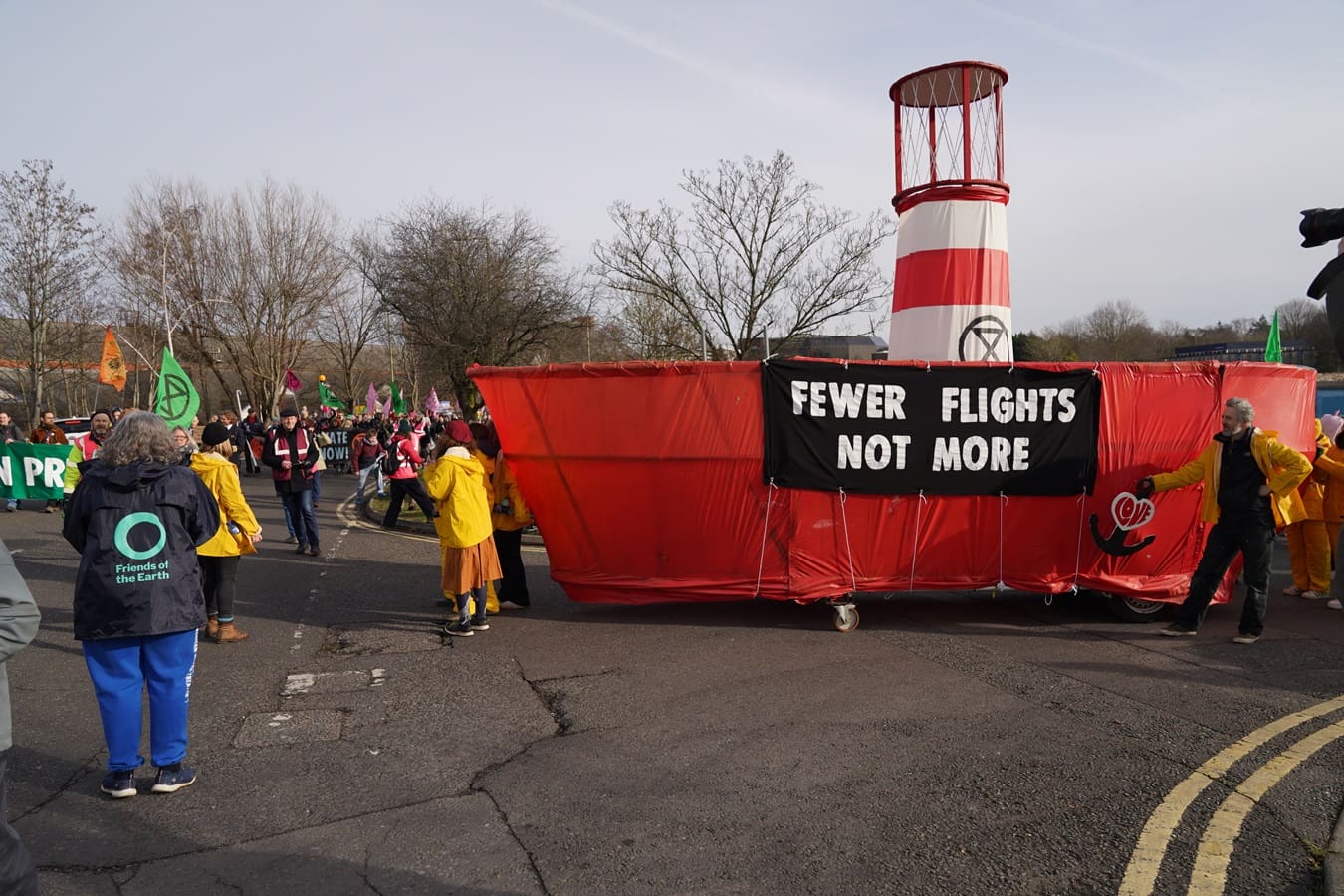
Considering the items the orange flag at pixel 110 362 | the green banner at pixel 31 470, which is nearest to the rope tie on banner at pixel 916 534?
the green banner at pixel 31 470

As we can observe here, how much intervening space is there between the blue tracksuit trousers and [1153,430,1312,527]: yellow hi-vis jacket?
7013mm

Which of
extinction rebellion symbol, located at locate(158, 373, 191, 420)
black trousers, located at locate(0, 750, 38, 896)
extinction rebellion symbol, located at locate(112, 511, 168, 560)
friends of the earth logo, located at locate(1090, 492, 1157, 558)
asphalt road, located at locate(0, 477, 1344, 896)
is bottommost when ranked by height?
asphalt road, located at locate(0, 477, 1344, 896)

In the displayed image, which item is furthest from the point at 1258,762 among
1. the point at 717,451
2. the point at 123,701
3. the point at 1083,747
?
the point at 123,701

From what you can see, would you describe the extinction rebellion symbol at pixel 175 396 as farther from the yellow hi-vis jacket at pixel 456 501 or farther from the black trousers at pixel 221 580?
the yellow hi-vis jacket at pixel 456 501

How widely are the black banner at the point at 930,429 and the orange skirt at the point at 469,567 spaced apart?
2.44 m

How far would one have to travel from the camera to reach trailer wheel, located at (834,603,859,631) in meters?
7.04

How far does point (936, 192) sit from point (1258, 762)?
23.9 feet

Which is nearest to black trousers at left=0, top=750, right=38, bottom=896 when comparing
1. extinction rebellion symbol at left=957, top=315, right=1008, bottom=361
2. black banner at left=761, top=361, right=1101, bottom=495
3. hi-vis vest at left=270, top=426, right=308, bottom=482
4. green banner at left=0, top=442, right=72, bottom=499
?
black banner at left=761, top=361, right=1101, bottom=495

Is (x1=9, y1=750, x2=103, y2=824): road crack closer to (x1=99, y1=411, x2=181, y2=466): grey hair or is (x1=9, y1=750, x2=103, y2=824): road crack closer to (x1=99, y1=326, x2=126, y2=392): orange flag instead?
(x1=99, y1=411, x2=181, y2=466): grey hair

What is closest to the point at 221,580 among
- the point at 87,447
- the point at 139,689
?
the point at 139,689

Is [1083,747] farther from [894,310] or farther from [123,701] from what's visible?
[894,310]

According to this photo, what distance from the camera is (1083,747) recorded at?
4.50 metres

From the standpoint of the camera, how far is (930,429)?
7.20 metres

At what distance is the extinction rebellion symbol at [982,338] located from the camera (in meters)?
9.83
